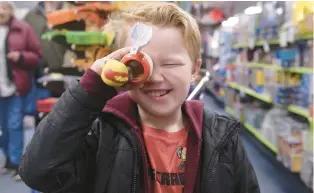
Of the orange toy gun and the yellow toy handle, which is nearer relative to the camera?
the yellow toy handle

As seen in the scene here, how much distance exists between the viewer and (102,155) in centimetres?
86

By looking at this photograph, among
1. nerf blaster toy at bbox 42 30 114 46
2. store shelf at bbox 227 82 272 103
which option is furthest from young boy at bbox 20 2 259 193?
store shelf at bbox 227 82 272 103

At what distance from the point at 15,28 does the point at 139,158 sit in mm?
2383

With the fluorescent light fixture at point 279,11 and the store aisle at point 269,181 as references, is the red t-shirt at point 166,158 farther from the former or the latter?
the fluorescent light fixture at point 279,11

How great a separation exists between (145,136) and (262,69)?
3037 mm

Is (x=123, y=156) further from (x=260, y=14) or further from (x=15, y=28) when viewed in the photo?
(x=260, y=14)

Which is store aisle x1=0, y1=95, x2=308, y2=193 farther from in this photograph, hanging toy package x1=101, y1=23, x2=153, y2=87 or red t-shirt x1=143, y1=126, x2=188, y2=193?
hanging toy package x1=101, y1=23, x2=153, y2=87

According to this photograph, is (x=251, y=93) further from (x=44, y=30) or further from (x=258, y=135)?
(x=44, y=30)

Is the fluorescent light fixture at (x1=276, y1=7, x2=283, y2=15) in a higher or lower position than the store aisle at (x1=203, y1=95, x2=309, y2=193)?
higher

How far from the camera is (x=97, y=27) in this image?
223cm

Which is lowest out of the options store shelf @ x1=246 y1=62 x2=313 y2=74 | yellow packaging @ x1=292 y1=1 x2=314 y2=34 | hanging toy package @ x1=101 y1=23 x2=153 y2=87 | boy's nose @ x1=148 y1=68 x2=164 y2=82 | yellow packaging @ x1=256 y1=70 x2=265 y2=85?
yellow packaging @ x1=256 y1=70 x2=265 y2=85

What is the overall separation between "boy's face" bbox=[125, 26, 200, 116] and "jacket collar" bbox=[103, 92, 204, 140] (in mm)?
60

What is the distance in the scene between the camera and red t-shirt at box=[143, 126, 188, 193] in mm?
888

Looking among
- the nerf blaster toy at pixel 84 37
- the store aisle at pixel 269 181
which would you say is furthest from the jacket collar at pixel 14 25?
the store aisle at pixel 269 181
